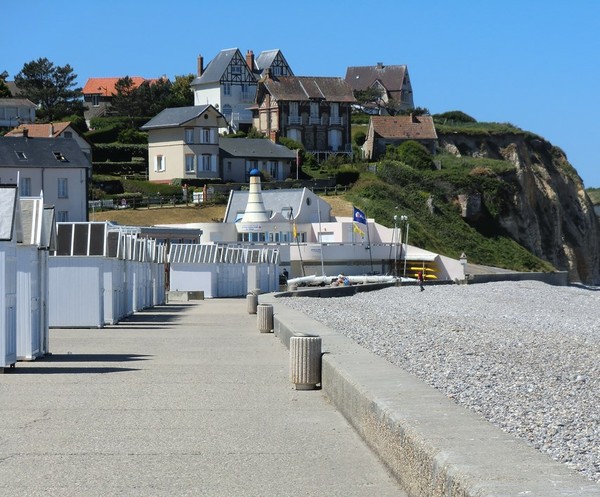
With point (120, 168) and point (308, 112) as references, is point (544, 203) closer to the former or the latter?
point (308, 112)

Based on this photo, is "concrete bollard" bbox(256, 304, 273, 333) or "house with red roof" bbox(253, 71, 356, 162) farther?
"house with red roof" bbox(253, 71, 356, 162)

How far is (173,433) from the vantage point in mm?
11078

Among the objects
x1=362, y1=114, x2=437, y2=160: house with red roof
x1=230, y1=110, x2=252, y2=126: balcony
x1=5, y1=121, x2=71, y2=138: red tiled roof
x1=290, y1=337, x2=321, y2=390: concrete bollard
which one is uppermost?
x1=230, y1=110, x2=252, y2=126: balcony

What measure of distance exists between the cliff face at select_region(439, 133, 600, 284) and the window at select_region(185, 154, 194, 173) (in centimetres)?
3372

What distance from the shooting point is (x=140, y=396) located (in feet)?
45.4

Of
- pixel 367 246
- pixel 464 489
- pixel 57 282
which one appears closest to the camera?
pixel 464 489

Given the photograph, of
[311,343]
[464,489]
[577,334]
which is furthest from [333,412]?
[577,334]

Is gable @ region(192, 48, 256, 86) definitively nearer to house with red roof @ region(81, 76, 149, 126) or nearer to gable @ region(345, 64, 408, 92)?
house with red roof @ region(81, 76, 149, 126)

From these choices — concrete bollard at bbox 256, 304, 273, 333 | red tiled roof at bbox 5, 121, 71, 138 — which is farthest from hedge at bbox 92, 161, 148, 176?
concrete bollard at bbox 256, 304, 273, 333

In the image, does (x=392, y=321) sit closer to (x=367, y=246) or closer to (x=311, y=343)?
(x=311, y=343)

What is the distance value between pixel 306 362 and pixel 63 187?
60.0m

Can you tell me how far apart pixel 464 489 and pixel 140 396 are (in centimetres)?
826

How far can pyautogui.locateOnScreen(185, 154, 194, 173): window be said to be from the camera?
344 ft

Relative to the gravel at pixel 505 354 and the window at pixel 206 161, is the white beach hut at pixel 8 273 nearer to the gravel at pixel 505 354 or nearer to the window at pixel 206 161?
the gravel at pixel 505 354
